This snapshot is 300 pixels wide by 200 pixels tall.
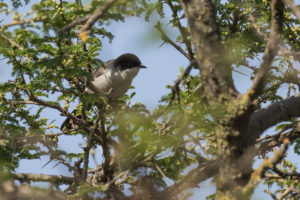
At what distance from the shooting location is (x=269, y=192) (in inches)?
200

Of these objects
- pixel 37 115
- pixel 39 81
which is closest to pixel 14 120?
pixel 37 115

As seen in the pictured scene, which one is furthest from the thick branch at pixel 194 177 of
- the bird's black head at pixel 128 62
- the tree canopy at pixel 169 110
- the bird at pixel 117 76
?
the bird's black head at pixel 128 62

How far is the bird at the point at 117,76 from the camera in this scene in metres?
6.91

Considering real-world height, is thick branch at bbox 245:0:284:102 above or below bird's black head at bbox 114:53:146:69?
below

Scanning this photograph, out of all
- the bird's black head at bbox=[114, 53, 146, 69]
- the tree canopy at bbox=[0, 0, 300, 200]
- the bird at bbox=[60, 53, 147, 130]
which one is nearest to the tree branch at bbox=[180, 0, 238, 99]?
the tree canopy at bbox=[0, 0, 300, 200]

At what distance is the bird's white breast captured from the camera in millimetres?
6912

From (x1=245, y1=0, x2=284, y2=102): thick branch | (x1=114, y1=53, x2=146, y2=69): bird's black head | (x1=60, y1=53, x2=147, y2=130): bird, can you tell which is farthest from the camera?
(x1=114, y1=53, x2=146, y2=69): bird's black head

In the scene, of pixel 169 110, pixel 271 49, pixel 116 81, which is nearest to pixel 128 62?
pixel 116 81

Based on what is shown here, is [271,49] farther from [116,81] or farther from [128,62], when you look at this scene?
[128,62]

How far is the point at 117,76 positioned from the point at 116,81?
5.9 inches

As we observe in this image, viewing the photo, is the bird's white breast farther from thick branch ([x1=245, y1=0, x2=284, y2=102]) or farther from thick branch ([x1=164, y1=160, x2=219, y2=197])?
thick branch ([x1=245, y1=0, x2=284, y2=102])

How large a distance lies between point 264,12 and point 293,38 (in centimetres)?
53

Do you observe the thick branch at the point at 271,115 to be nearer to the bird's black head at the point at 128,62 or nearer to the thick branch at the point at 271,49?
the thick branch at the point at 271,49

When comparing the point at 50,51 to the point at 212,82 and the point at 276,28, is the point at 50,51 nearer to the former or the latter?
the point at 212,82
